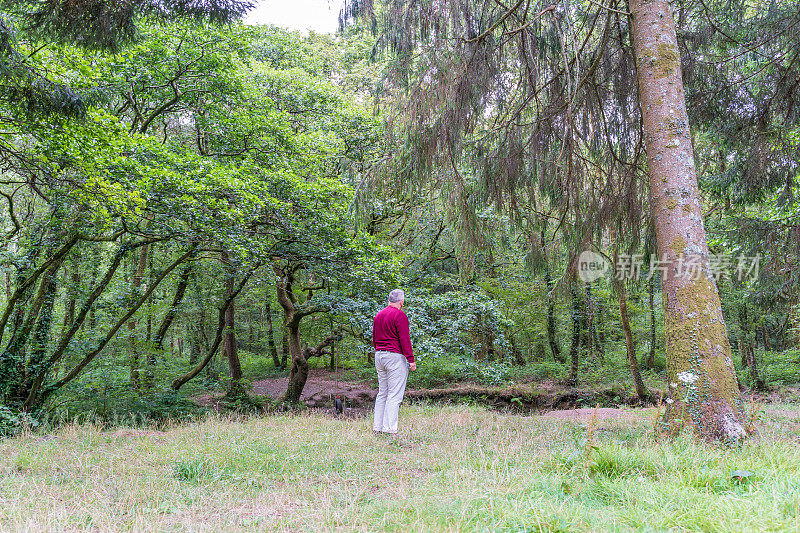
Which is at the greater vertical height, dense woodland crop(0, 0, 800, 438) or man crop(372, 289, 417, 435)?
dense woodland crop(0, 0, 800, 438)

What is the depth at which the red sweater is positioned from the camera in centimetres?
477

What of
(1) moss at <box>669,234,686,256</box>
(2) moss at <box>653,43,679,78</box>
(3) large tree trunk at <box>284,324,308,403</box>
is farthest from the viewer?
(3) large tree trunk at <box>284,324,308,403</box>

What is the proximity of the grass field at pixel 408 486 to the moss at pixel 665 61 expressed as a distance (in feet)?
10.6

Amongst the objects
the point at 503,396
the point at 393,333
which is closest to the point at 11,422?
the point at 393,333

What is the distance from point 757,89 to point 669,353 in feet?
18.5

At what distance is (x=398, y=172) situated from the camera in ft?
20.6

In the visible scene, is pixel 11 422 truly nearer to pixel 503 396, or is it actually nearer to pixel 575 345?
pixel 503 396

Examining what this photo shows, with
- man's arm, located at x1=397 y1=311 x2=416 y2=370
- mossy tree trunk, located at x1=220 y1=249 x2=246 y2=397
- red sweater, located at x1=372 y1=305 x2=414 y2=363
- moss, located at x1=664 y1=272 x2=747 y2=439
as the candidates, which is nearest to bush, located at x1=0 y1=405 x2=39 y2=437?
mossy tree trunk, located at x1=220 y1=249 x2=246 y2=397

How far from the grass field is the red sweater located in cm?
95

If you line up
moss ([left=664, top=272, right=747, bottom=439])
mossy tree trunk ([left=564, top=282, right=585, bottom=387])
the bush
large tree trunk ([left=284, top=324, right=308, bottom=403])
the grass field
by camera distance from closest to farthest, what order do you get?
the grass field → moss ([left=664, top=272, right=747, bottom=439]) → the bush → large tree trunk ([left=284, top=324, right=308, bottom=403]) → mossy tree trunk ([left=564, top=282, right=585, bottom=387])

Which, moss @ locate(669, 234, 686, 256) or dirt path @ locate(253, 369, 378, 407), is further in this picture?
dirt path @ locate(253, 369, 378, 407)

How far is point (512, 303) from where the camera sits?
1430 centimetres

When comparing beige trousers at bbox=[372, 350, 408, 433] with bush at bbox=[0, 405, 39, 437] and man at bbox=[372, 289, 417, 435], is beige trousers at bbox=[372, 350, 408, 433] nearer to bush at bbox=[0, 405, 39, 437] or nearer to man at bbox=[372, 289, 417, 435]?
man at bbox=[372, 289, 417, 435]

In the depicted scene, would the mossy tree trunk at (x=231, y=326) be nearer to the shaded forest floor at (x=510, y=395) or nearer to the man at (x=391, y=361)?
the shaded forest floor at (x=510, y=395)
